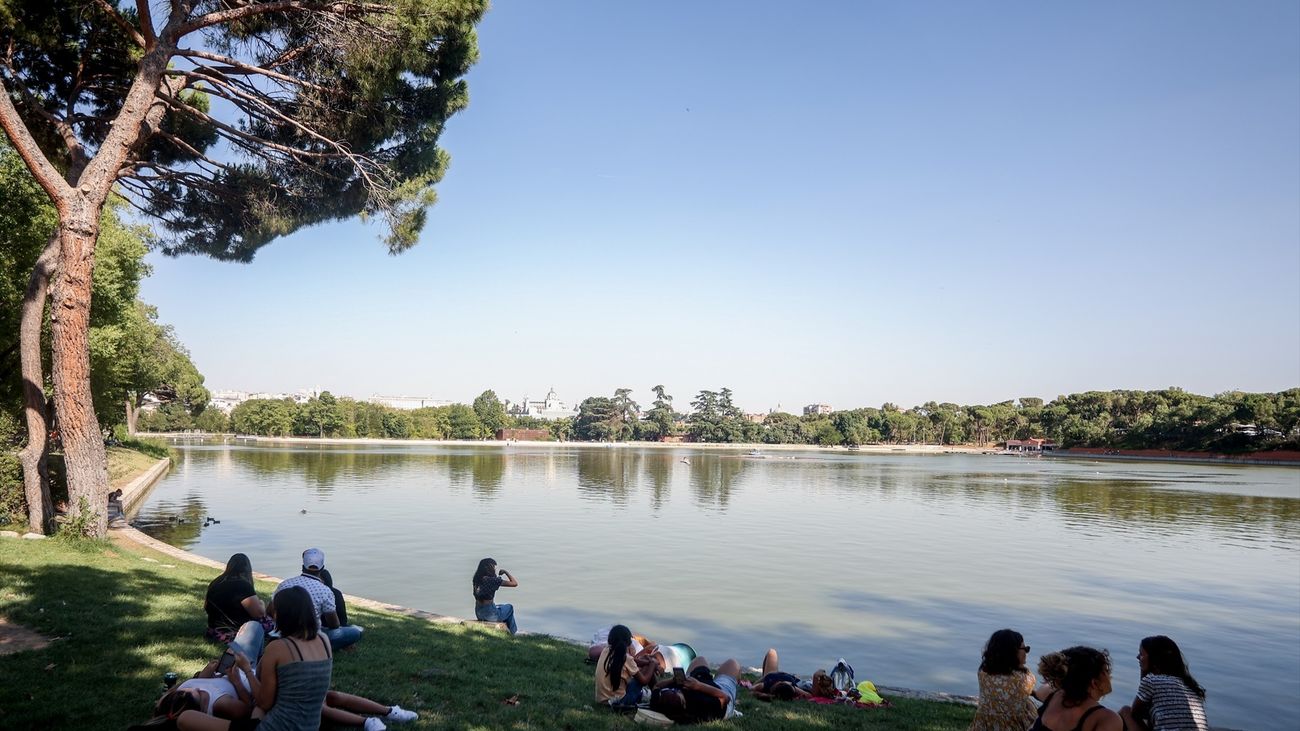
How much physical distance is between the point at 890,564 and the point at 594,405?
4941 inches

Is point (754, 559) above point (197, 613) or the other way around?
the other way around

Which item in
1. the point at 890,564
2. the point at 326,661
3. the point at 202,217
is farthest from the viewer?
the point at 890,564

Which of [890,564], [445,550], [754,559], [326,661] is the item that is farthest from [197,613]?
[890,564]

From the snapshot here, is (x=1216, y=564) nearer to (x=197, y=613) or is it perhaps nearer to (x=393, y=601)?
(x=393, y=601)

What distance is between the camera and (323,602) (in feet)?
24.2

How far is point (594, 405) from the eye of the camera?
143750 mm

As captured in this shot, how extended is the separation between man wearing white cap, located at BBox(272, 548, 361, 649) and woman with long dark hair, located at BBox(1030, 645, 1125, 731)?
20.2 feet

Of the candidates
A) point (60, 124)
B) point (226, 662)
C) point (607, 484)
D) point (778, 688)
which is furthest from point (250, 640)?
point (607, 484)

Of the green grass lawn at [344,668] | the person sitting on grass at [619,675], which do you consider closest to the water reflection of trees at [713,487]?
the green grass lawn at [344,668]

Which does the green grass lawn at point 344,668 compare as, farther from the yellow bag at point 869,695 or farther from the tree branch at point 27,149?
the tree branch at point 27,149

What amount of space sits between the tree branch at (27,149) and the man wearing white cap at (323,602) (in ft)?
29.5

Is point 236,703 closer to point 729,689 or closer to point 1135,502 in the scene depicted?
point 729,689

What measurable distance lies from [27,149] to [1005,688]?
1544 cm

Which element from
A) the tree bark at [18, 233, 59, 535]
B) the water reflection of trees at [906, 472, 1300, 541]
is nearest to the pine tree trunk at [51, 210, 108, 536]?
the tree bark at [18, 233, 59, 535]
